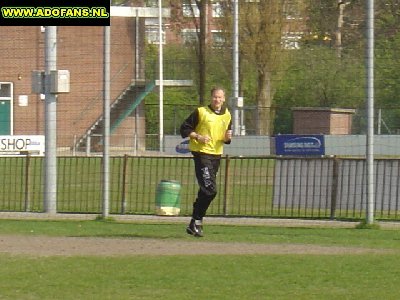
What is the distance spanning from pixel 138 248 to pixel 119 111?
24.3ft

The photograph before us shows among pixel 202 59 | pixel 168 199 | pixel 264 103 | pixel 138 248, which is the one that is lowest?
pixel 138 248

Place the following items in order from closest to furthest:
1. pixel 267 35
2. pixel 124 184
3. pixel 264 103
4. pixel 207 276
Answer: pixel 207 276 → pixel 267 35 → pixel 124 184 → pixel 264 103

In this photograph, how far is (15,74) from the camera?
23.3 metres

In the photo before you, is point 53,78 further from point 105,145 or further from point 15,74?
point 15,74

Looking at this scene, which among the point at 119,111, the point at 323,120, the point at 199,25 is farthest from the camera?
the point at 323,120

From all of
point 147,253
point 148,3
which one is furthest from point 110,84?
point 148,3

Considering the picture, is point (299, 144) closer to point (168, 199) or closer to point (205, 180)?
point (168, 199)

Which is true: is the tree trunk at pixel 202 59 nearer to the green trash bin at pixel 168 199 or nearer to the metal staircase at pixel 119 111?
the metal staircase at pixel 119 111

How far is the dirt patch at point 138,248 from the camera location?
42.6 ft

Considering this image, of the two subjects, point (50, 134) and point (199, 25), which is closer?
point (50, 134)

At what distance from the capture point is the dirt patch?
1297 centimetres

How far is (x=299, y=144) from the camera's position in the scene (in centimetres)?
2533

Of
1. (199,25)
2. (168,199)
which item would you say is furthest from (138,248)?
(199,25)

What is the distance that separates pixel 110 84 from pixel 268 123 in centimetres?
361
